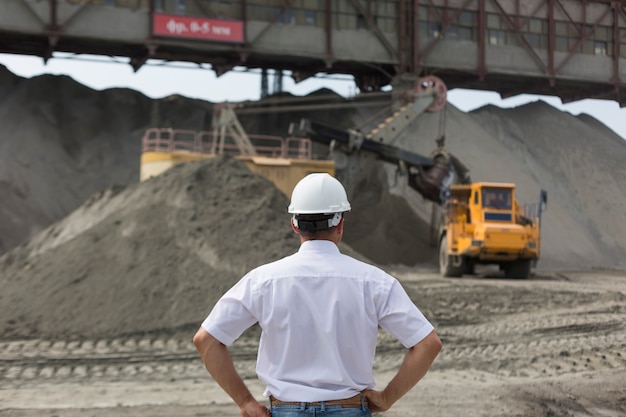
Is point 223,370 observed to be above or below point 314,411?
above

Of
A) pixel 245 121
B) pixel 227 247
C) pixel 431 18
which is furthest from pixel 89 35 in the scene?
pixel 227 247

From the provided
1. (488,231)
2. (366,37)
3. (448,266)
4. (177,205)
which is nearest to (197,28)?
(366,37)

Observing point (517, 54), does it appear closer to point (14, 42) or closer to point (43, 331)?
point (14, 42)

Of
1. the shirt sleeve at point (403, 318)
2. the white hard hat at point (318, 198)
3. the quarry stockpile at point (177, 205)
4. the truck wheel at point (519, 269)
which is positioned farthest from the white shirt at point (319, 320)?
the truck wheel at point (519, 269)

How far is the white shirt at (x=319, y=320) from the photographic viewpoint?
2525 millimetres

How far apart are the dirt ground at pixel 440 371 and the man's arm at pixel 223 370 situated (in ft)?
14.6

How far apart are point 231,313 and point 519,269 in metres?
18.6

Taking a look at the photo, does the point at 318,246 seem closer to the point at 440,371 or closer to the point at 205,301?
the point at 440,371

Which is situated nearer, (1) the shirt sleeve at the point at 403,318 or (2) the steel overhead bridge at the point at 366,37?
(1) the shirt sleeve at the point at 403,318

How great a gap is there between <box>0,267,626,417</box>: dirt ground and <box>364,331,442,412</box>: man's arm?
4457mm

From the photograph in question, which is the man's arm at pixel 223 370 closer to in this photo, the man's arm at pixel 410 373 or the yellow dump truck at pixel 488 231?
the man's arm at pixel 410 373

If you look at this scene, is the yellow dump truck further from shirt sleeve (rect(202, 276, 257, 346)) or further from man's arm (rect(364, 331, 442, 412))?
shirt sleeve (rect(202, 276, 257, 346))

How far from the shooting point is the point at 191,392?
7781 mm

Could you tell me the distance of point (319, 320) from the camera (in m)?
2.54
